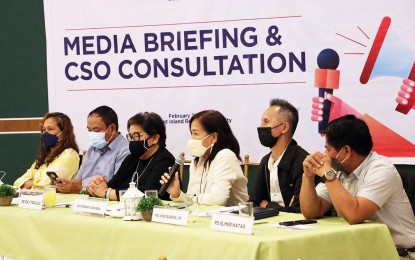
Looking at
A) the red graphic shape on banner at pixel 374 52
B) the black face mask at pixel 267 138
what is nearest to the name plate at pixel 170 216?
the black face mask at pixel 267 138

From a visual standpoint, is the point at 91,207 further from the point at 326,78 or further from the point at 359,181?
the point at 326,78

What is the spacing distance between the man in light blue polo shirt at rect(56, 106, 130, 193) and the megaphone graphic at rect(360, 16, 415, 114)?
1742mm

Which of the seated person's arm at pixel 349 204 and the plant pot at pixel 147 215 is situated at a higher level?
the seated person's arm at pixel 349 204

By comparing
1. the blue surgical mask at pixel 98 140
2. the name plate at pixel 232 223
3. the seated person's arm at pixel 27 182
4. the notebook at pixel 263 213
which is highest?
the blue surgical mask at pixel 98 140

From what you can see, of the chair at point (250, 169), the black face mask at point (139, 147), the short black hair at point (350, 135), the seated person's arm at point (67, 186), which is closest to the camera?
the short black hair at point (350, 135)

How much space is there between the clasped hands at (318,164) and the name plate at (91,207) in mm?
985

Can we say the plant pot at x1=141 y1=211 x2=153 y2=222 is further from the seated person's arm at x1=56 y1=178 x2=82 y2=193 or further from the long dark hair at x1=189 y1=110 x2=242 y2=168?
the seated person's arm at x1=56 y1=178 x2=82 y2=193

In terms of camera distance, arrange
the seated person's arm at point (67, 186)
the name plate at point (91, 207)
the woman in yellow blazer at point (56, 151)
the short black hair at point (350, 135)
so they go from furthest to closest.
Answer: the woman in yellow blazer at point (56, 151) < the seated person's arm at point (67, 186) < the name plate at point (91, 207) < the short black hair at point (350, 135)

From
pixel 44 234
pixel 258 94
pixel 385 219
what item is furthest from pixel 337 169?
pixel 258 94

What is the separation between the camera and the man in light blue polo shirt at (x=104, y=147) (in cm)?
528

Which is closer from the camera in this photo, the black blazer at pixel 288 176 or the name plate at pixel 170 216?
the name plate at pixel 170 216

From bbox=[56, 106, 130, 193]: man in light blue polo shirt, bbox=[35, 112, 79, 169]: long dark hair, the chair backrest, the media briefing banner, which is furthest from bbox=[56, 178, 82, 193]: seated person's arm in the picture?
the chair backrest

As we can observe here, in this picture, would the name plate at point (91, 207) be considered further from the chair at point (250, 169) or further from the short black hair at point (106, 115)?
the chair at point (250, 169)

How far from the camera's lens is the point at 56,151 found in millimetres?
5469
